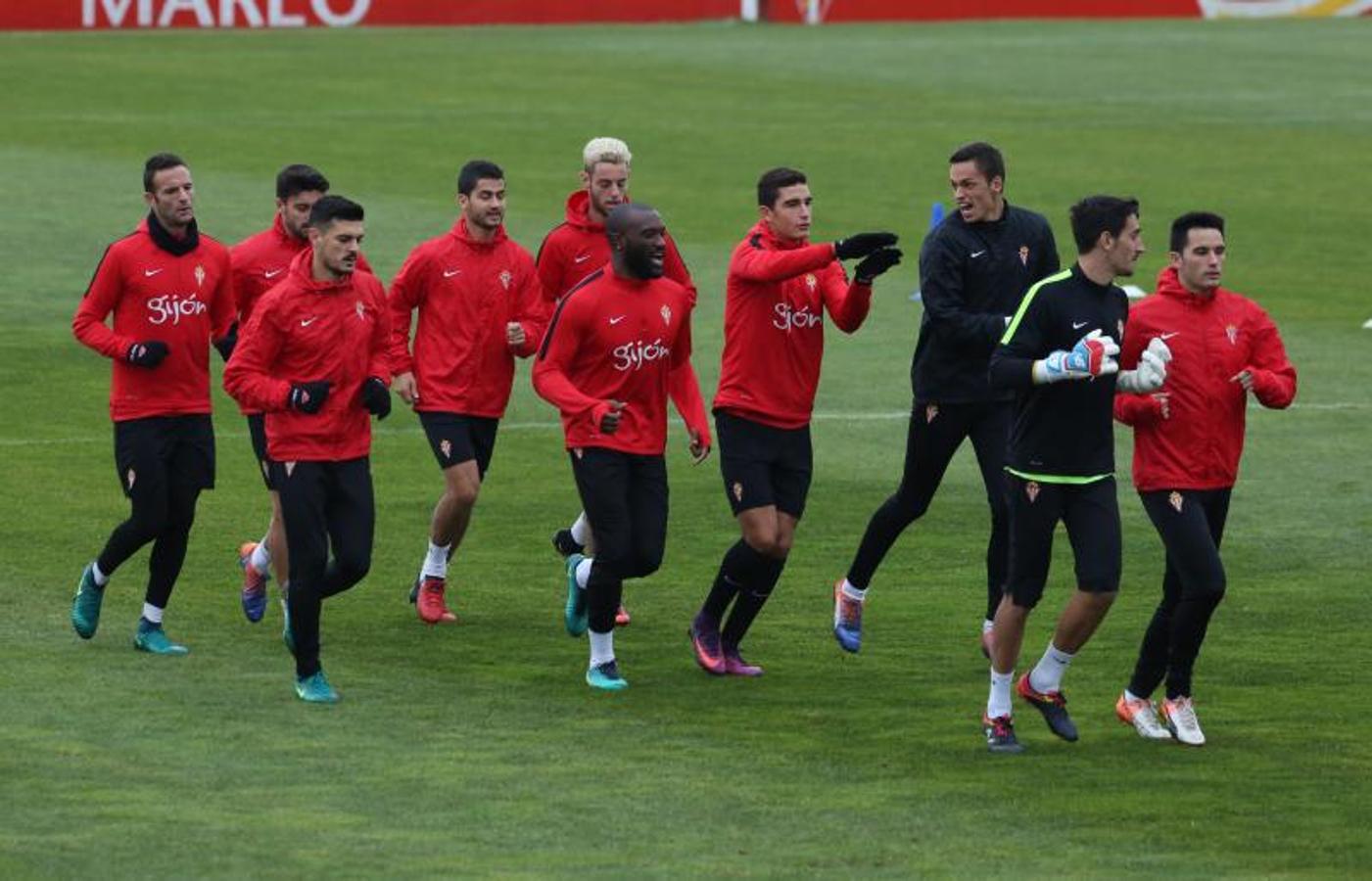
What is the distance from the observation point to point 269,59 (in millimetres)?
45875

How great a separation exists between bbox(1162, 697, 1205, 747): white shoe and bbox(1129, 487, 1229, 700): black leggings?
0.12 feet

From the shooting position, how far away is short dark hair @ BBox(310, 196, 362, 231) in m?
13.2

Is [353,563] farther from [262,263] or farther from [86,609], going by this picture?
[262,263]

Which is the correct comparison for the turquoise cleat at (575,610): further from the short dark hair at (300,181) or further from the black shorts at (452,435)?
the short dark hair at (300,181)

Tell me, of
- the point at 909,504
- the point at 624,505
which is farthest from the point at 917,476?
the point at 624,505

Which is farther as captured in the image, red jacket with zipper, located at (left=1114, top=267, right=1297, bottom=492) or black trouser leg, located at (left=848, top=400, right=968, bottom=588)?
black trouser leg, located at (left=848, top=400, right=968, bottom=588)

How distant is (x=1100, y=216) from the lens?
1245cm

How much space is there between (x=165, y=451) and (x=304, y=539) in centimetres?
157

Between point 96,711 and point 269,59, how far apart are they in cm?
3358

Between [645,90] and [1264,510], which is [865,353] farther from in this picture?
[645,90]

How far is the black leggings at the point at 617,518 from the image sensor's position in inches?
537

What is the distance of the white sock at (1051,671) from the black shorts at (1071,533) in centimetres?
33

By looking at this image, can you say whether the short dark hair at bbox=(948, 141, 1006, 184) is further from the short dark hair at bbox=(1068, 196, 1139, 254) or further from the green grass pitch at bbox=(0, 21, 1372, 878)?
the green grass pitch at bbox=(0, 21, 1372, 878)

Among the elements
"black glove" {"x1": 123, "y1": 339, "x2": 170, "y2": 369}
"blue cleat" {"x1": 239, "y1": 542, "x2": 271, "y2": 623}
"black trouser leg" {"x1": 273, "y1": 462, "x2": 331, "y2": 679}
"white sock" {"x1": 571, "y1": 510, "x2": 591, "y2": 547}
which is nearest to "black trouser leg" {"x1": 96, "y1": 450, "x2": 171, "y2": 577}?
"black glove" {"x1": 123, "y1": 339, "x2": 170, "y2": 369}
